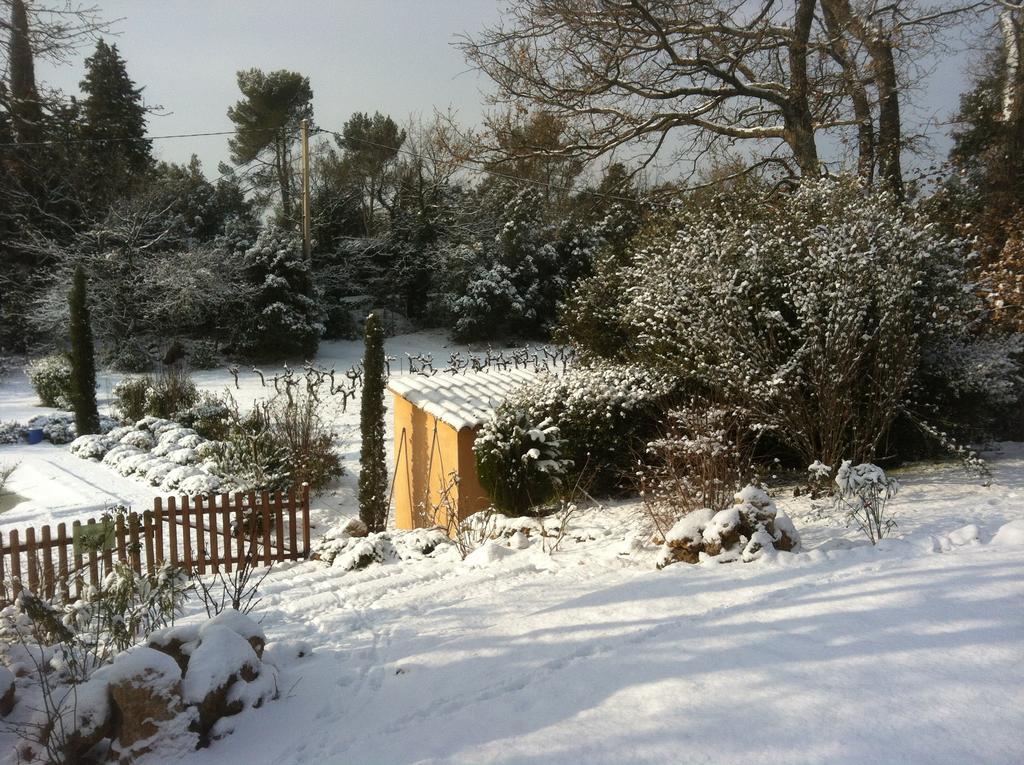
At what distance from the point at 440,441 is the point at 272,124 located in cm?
2720

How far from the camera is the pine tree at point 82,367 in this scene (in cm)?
1534

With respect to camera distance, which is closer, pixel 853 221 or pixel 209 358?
pixel 853 221

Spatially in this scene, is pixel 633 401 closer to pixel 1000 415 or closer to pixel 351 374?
pixel 1000 415

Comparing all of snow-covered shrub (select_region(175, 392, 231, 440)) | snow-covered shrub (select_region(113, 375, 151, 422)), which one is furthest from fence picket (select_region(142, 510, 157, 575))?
snow-covered shrub (select_region(113, 375, 151, 422))

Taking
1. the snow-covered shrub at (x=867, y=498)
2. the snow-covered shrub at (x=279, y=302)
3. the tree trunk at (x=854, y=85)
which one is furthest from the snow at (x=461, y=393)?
the snow-covered shrub at (x=279, y=302)

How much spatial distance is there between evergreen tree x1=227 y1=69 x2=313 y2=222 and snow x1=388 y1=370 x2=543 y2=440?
22.8 meters

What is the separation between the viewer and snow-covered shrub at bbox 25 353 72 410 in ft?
58.9

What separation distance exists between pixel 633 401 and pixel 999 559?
434 centimetres

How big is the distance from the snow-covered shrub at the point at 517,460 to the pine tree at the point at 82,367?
11230mm

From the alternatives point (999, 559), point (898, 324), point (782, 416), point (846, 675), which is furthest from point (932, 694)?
point (898, 324)

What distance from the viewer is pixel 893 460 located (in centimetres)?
858

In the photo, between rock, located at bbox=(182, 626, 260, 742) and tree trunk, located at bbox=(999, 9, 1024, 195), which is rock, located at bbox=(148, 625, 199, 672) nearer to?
rock, located at bbox=(182, 626, 260, 742)

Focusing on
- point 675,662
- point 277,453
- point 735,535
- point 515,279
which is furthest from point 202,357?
point 675,662

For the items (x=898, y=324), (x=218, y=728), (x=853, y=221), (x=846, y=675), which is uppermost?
(x=853, y=221)
